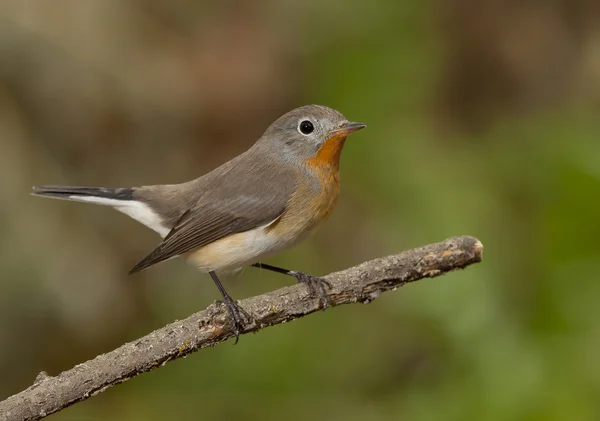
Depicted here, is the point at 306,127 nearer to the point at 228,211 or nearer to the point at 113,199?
the point at 228,211

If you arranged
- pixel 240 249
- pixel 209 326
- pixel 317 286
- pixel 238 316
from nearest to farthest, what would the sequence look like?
pixel 209 326
pixel 238 316
pixel 317 286
pixel 240 249

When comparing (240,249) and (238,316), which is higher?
(240,249)

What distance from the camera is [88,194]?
17.0ft

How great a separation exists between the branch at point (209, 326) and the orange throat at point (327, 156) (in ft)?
2.81

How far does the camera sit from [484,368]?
5207 millimetres

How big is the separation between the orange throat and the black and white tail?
100cm

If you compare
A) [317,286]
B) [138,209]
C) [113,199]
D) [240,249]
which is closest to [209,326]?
[317,286]

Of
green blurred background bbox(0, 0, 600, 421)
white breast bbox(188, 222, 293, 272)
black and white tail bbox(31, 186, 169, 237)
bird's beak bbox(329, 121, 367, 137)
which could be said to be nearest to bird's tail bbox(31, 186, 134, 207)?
black and white tail bbox(31, 186, 169, 237)

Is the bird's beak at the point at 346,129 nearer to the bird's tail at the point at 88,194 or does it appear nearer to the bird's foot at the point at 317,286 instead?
the bird's foot at the point at 317,286

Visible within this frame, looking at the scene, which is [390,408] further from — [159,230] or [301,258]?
[159,230]

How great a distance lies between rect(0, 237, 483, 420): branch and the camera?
10.8 ft

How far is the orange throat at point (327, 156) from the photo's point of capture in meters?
4.77

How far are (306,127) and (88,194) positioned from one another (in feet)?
4.77

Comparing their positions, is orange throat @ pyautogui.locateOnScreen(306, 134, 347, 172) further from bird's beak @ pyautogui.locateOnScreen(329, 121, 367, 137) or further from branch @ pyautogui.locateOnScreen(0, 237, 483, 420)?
branch @ pyautogui.locateOnScreen(0, 237, 483, 420)
